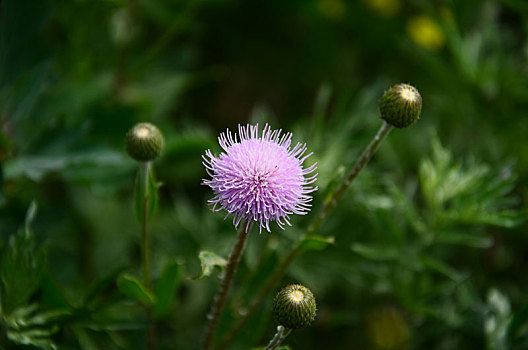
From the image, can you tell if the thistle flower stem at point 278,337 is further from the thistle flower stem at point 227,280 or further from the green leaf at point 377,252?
the green leaf at point 377,252

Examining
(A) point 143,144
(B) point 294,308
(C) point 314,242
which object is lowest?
(B) point 294,308

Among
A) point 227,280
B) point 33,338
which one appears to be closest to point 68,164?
point 33,338

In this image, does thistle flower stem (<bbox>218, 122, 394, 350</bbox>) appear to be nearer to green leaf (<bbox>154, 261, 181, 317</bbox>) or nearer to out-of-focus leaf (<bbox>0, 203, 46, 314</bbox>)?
green leaf (<bbox>154, 261, 181, 317</bbox>)

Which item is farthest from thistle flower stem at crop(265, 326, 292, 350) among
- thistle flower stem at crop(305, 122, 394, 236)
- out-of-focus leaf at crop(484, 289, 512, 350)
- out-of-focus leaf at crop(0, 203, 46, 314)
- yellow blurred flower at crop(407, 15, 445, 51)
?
yellow blurred flower at crop(407, 15, 445, 51)

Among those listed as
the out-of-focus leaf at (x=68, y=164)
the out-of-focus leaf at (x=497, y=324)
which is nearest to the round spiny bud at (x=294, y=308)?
the out-of-focus leaf at (x=497, y=324)

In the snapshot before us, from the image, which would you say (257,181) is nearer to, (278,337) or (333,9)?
(278,337)

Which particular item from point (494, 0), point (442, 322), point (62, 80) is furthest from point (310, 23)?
point (442, 322)
